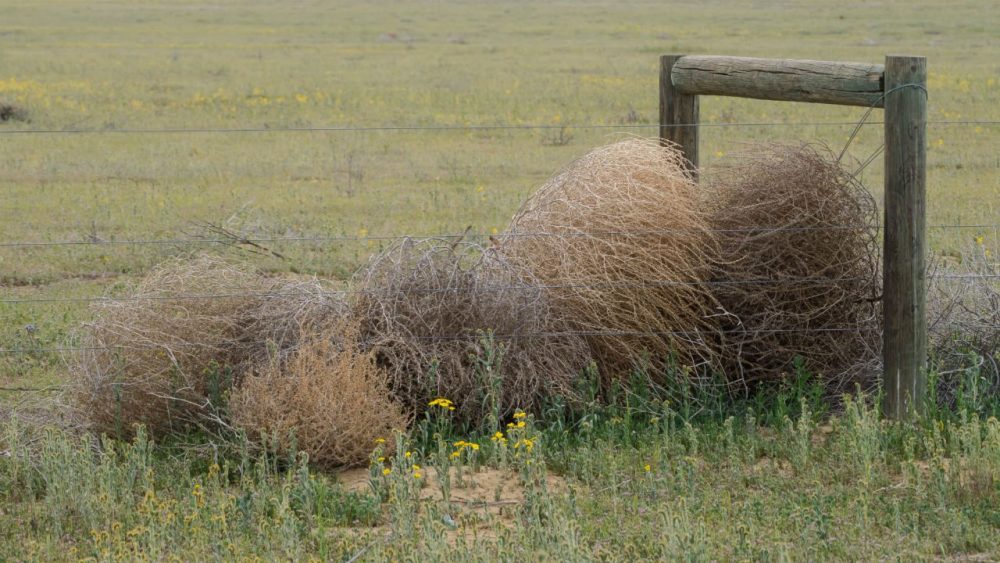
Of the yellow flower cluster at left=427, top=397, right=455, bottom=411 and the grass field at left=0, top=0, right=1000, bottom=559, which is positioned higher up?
the yellow flower cluster at left=427, top=397, right=455, bottom=411

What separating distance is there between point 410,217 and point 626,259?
17.7 feet

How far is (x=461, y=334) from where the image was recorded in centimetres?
586

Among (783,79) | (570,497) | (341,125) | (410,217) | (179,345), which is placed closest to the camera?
(570,497)

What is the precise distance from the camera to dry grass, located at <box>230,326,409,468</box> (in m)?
5.26

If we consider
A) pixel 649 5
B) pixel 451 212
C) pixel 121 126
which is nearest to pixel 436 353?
pixel 451 212

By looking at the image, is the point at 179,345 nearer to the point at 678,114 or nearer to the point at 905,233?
the point at 678,114

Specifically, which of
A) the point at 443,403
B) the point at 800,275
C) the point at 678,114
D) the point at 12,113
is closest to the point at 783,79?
the point at 678,114

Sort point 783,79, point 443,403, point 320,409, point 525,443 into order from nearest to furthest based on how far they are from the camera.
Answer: point 525,443 < point 320,409 < point 443,403 < point 783,79

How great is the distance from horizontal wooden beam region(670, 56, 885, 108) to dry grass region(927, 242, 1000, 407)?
116cm

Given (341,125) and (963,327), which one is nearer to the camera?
(963,327)

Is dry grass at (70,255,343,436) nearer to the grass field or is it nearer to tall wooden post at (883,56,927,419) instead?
the grass field

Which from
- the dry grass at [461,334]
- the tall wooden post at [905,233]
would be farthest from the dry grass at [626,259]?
the tall wooden post at [905,233]

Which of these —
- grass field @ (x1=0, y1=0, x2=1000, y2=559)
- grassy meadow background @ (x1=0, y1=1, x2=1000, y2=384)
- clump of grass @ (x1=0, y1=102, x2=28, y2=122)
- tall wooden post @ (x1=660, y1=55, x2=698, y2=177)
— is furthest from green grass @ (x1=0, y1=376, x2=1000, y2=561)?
clump of grass @ (x1=0, y1=102, x2=28, y2=122)

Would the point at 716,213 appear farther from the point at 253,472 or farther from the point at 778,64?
the point at 253,472
